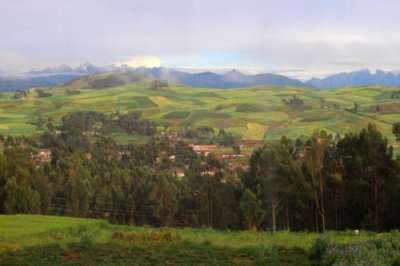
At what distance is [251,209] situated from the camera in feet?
122

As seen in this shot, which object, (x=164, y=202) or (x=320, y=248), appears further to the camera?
(x=164, y=202)

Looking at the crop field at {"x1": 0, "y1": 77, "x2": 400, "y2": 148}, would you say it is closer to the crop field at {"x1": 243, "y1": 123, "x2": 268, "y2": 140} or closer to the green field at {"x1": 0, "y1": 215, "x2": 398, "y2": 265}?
the crop field at {"x1": 243, "y1": 123, "x2": 268, "y2": 140}

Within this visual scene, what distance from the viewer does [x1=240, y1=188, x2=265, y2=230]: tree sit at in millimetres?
36737

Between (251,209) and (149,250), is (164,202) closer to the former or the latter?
(251,209)

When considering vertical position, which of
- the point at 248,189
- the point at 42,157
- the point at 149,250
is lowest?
the point at 42,157

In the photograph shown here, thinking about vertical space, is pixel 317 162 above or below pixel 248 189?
above

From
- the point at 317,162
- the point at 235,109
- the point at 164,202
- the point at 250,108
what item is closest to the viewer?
the point at 317,162

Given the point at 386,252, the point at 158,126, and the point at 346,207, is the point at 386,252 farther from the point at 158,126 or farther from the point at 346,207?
the point at 158,126

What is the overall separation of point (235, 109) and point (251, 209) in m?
99.2

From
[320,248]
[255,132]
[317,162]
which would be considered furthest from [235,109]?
[320,248]

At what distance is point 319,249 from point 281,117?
348 ft

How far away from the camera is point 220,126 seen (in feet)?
391

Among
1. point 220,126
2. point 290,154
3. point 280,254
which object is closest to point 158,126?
point 220,126

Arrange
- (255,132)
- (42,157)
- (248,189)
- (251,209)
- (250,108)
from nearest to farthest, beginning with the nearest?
(251,209) → (248,189) → (42,157) → (255,132) → (250,108)
